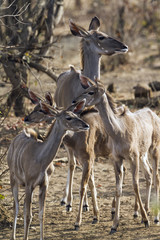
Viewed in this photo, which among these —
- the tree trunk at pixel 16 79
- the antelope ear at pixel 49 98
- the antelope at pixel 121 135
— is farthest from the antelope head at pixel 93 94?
the tree trunk at pixel 16 79

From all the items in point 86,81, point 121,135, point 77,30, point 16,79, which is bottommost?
point 121,135

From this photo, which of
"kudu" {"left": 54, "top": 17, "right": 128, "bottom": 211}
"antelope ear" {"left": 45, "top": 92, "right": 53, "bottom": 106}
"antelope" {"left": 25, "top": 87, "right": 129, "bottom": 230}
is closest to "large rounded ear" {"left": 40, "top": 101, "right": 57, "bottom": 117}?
"antelope ear" {"left": 45, "top": 92, "right": 53, "bottom": 106}

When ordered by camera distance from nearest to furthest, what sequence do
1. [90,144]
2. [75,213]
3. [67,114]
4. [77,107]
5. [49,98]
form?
[67,114] < [77,107] < [49,98] < [90,144] < [75,213]

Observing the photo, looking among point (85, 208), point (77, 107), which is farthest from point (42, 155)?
point (85, 208)

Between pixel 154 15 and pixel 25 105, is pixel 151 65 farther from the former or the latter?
pixel 25 105

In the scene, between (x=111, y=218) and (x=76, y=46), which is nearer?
(x=111, y=218)

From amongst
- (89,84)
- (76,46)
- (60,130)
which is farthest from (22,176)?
(76,46)

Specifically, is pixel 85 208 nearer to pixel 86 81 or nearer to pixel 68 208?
pixel 68 208

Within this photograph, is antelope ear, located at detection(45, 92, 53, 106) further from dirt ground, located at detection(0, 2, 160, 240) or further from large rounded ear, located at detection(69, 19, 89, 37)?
large rounded ear, located at detection(69, 19, 89, 37)

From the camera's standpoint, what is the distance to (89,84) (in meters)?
5.94

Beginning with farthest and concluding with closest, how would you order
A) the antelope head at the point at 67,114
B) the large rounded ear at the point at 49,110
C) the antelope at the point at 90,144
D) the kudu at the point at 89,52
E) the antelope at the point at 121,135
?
1. the kudu at the point at 89,52
2. the antelope at the point at 90,144
3. the antelope at the point at 121,135
4. the large rounded ear at the point at 49,110
5. the antelope head at the point at 67,114

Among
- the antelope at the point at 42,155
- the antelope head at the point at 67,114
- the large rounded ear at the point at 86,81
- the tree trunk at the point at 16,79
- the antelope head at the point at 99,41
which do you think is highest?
the antelope head at the point at 99,41

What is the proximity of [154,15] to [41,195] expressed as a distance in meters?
13.3

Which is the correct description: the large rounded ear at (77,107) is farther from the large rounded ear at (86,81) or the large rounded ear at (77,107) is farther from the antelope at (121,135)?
the large rounded ear at (86,81)
